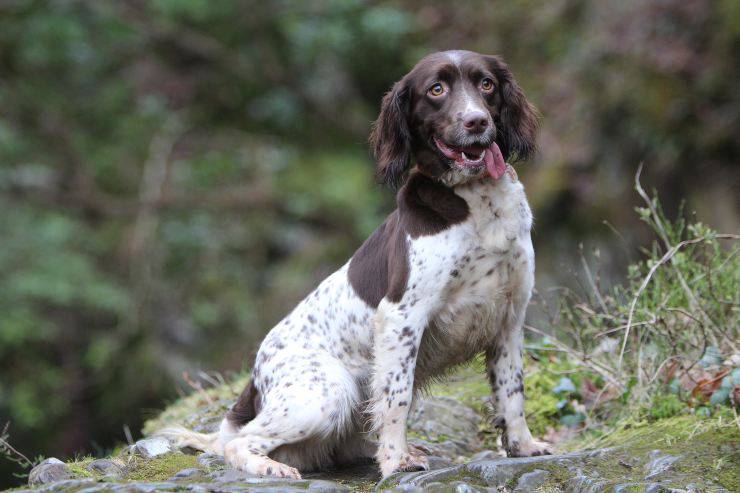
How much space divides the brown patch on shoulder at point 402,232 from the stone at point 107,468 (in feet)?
4.06

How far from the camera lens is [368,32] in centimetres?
1174

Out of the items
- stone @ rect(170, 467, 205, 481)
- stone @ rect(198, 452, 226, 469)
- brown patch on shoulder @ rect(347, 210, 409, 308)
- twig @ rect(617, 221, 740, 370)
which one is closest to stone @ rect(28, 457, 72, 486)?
stone @ rect(170, 467, 205, 481)

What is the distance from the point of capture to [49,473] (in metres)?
3.87

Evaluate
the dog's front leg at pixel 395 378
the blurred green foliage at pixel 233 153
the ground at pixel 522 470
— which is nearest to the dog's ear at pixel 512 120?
the dog's front leg at pixel 395 378

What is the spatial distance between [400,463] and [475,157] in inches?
49.9

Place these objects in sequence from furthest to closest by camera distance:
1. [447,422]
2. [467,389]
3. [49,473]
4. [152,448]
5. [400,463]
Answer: [467,389] < [447,422] < [152,448] < [400,463] < [49,473]

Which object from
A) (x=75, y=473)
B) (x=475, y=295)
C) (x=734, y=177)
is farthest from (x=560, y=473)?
(x=734, y=177)

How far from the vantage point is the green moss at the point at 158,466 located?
399cm

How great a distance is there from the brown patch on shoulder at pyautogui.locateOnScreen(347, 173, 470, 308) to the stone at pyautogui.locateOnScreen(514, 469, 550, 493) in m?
0.87

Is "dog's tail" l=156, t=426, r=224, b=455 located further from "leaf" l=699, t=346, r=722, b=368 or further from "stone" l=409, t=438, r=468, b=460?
"leaf" l=699, t=346, r=722, b=368

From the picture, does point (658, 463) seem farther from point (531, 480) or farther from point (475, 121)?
point (475, 121)

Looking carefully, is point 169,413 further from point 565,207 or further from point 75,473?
point 565,207

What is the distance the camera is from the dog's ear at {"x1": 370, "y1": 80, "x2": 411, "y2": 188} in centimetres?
423

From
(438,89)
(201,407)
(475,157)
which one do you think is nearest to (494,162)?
(475,157)
